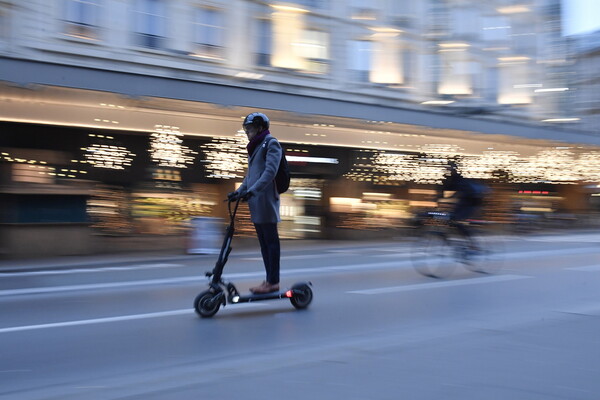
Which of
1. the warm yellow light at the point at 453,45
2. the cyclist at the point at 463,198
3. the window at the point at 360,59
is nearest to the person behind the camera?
the cyclist at the point at 463,198

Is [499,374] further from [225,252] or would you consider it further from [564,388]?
[225,252]

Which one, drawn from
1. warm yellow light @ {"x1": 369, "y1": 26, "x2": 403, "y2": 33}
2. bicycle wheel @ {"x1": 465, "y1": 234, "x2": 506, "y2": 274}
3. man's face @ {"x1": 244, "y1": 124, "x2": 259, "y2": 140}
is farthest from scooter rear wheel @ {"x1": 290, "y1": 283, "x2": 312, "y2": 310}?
warm yellow light @ {"x1": 369, "y1": 26, "x2": 403, "y2": 33}

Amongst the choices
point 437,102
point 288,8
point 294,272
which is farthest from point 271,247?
point 437,102

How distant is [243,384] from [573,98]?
32.8 m

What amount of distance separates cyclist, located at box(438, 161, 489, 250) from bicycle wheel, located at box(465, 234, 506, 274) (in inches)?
8.3

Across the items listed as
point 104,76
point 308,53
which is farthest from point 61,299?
point 308,53

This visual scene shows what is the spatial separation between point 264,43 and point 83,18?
563cm

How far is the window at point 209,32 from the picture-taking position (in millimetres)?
17703

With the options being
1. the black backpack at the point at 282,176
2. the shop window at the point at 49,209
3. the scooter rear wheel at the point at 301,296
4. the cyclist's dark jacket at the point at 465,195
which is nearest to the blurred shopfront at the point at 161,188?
the shop window at the point at 49,209

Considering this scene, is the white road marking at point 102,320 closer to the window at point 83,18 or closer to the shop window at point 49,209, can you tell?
the shop window at point 49,209

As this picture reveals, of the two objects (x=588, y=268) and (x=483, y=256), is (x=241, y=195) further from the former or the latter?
(x=588, y=268)

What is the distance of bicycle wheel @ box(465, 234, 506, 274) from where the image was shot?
979cm

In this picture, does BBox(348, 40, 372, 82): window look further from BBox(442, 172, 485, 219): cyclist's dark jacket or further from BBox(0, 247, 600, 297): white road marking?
BBox(442, 172, 485, 219): cyclist's dark jacket

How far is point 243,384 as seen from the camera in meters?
3.82
